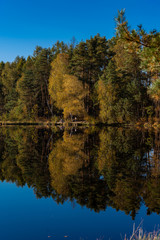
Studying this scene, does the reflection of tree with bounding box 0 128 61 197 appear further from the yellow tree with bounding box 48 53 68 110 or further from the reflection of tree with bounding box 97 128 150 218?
the yellow tree with bounding box 48 53 68 110

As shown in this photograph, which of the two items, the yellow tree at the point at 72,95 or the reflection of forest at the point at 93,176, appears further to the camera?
the yellow tree at the point at 72,95

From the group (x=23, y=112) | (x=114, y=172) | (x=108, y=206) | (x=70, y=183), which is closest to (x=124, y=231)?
(x=108, y=206)

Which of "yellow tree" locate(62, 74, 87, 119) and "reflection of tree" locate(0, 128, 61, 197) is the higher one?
"yellow tree" locate(62, 74, 87, 119)

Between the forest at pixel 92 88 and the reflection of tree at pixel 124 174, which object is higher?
the forest at pixel 92 88

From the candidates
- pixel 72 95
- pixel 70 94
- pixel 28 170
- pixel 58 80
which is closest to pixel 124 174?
pixel 28 170

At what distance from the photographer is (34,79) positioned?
55344 millimetres

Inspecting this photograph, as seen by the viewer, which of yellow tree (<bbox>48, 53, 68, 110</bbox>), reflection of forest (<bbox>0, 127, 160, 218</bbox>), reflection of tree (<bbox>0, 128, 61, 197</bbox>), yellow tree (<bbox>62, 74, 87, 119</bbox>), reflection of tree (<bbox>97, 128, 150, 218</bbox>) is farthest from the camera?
yellow tree (<bbox>48, 53, 68, 110</bbox>)

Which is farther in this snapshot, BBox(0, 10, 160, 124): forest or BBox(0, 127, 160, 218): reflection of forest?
BBox(0, 10, 160, 124): forest

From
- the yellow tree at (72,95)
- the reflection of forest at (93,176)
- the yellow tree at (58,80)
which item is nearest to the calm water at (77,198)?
the reflection of forest at (93,176)

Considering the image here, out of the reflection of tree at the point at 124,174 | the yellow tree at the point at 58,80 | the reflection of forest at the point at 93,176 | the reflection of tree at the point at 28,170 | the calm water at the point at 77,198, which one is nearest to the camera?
the calm water at the point at 77,198

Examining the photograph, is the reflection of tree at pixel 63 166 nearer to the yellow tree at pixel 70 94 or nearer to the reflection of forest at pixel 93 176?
the reflection of forest at pixel 93 176

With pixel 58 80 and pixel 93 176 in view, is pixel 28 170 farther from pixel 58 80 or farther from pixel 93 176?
pixel 58 80

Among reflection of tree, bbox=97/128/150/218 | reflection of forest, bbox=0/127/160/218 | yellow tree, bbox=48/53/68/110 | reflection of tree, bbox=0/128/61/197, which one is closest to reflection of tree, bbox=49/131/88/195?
reflection of forest, bbox=0/127/160/218

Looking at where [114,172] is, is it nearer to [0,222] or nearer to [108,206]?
[108,206]
